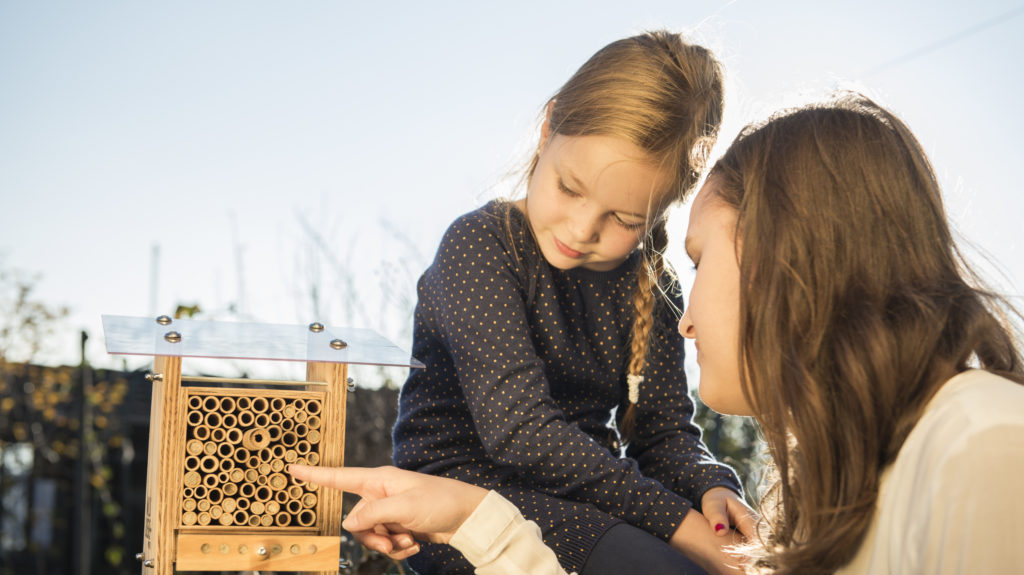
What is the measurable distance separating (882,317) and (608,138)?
0.88m

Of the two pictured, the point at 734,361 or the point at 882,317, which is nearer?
the point at 882,317

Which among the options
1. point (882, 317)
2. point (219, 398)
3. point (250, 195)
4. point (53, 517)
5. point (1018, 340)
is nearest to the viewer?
point (882, 317)

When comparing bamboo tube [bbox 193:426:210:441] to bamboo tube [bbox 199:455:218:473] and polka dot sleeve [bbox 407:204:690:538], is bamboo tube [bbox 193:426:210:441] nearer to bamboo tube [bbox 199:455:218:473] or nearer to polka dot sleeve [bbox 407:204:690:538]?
bamboo tube [bbox 199:455:218:473]

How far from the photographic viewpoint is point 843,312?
4.14ft

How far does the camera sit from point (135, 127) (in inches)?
190

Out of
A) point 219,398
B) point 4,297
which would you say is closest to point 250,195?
point 4,297

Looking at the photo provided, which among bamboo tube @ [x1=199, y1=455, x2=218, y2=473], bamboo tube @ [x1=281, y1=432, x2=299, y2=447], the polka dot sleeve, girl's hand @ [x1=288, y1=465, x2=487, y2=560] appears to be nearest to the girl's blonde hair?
the polka dot sleeve

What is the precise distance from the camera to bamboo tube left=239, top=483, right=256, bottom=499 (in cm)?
143

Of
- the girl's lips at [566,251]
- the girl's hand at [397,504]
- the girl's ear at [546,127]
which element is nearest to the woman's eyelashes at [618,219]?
the girl's lips at [566,251]

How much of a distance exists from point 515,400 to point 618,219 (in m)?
0.47

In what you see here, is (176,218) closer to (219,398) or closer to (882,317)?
(219,398)

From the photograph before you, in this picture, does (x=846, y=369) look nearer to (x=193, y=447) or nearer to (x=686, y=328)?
(x=686, y=328)

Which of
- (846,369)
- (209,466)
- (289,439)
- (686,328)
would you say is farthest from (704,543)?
(209,466)

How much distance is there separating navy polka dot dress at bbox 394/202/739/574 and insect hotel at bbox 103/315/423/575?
0.49 metres
